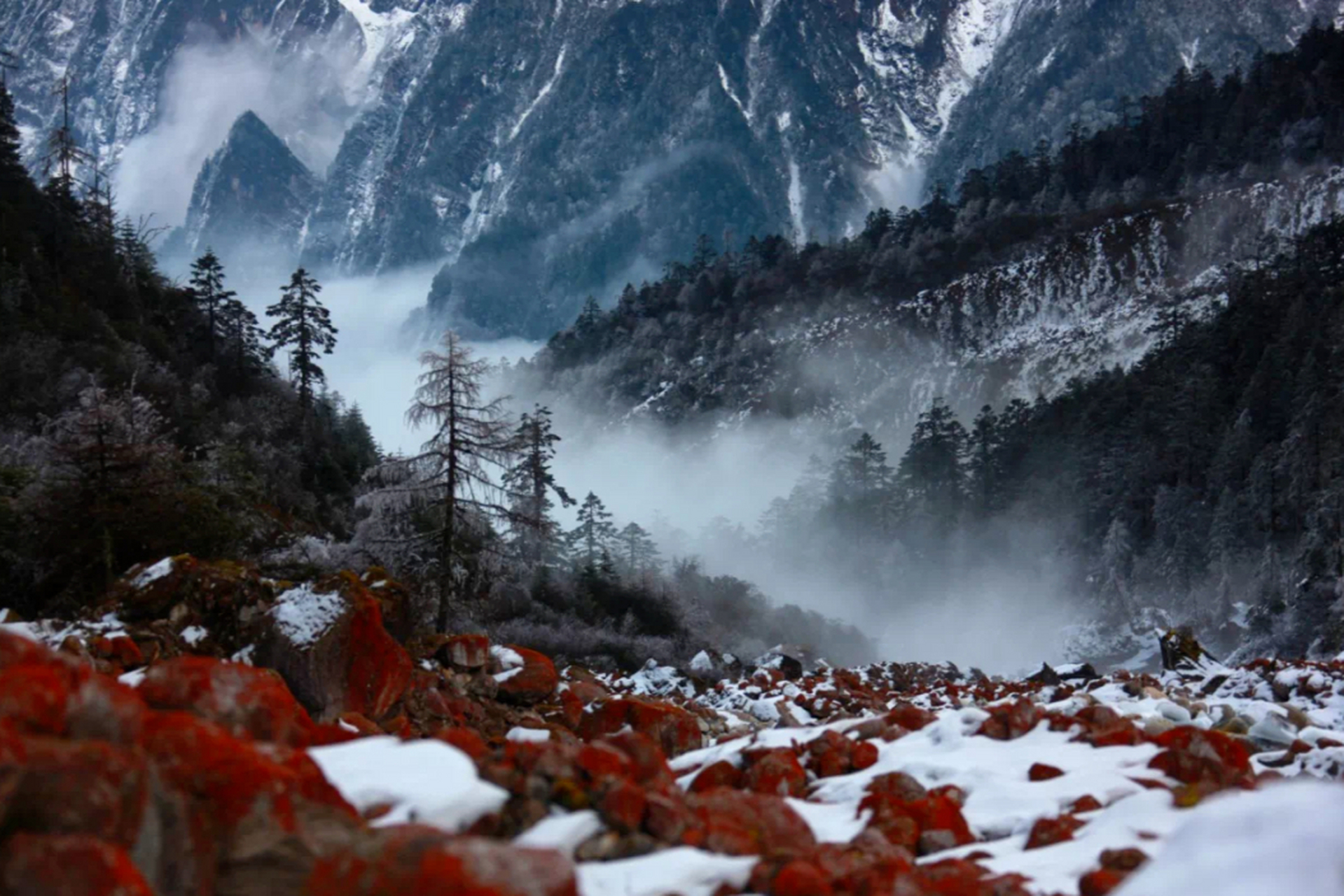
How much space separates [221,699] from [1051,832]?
13.9 feet

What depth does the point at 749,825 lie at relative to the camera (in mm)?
4332

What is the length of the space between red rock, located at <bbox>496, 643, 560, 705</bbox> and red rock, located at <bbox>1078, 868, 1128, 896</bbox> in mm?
8721

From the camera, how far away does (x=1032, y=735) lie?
6781mm

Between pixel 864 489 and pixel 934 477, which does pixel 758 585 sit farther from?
pixel 934 477

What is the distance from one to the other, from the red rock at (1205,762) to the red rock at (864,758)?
177 cm

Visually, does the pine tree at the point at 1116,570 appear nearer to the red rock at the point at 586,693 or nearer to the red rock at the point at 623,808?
the red rock at the point at 586,693

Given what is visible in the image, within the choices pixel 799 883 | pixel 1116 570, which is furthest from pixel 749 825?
pixel 1116 570

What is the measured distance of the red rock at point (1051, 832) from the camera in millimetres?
4613

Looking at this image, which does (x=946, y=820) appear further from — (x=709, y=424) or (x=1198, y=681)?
(x=709, y=424)

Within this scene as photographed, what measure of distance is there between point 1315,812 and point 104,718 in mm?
4256

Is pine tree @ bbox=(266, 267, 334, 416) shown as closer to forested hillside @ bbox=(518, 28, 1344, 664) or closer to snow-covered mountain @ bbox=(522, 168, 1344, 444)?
forested hillside @ bbox=(518, 28, 1344, 664)

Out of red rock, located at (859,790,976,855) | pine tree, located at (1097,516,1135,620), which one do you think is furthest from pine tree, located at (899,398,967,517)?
red rock, located at (859,790,976,855)

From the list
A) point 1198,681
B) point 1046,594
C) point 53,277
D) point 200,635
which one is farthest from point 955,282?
point 200,635

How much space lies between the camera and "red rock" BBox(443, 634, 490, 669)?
11.7 m
